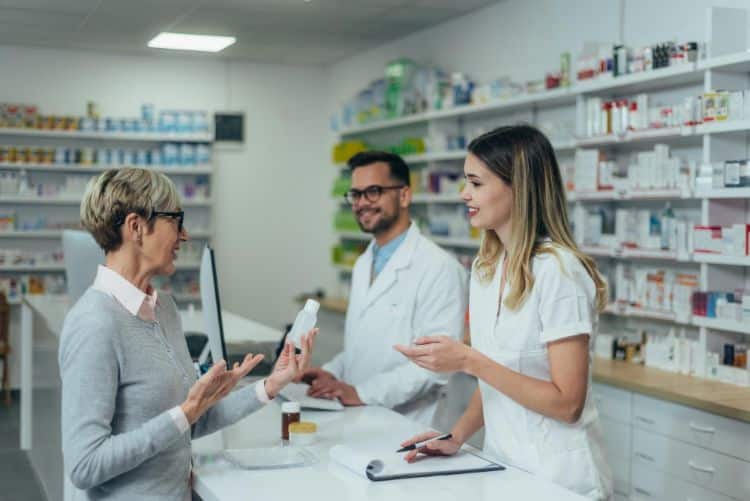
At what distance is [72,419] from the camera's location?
1838 mm

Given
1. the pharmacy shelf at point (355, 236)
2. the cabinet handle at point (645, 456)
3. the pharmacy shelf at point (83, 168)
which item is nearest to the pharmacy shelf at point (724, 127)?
the cabinet handle at point (645, 456)

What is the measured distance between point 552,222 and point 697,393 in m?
1.90

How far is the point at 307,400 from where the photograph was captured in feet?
9.62

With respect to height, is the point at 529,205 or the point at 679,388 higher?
the point at 529,205

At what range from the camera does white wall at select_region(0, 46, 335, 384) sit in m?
8.19

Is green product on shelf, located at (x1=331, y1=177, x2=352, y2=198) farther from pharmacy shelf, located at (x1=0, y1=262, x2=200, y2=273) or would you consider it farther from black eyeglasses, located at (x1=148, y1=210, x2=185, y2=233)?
black eyeglasses, located at (x1=148, y1=210, x2=185, y2=233)

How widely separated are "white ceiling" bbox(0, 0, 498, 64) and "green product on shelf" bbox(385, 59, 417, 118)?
0.94 ft

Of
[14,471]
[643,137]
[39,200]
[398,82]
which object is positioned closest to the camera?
[643,137]

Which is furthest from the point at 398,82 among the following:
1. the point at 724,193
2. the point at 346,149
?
the point at 724,193

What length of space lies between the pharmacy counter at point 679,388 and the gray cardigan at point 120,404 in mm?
2296

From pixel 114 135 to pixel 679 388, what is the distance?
5.70 meters

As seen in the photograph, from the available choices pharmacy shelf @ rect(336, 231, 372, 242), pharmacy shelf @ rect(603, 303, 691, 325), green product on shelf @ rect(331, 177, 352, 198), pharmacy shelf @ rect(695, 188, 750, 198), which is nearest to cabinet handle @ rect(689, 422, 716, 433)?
pharmacy shelf @ rect(603, 303, 691, 325)

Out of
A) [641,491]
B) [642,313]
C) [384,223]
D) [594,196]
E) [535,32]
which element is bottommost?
[641,491]

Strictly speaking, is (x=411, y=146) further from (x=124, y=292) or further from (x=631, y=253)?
(x=124, y=292)
